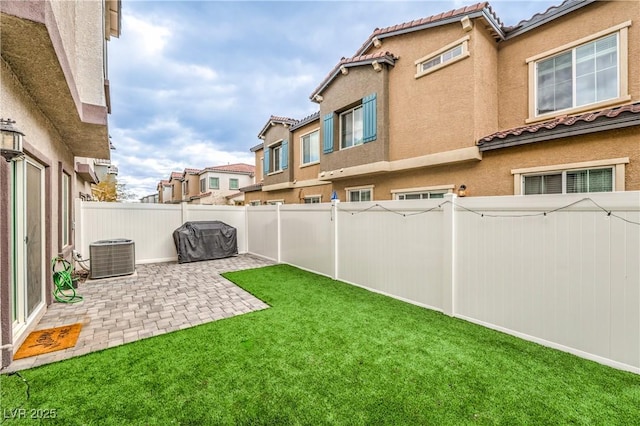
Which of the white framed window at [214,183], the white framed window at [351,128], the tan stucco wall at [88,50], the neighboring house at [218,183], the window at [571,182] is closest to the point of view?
the window at [571,182]

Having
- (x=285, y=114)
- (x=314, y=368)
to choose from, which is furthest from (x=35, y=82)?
(x=285, y=114)

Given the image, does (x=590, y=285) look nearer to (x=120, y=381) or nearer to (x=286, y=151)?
(x=120, y=381)

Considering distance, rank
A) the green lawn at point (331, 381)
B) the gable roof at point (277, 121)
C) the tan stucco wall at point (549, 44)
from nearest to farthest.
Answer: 1. the green lawn at point (331, 381)
2. the tan stucco wall at point (549, 44)
3. the gable roof at point (277, 121)

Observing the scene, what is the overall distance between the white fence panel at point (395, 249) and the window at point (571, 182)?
116 inches

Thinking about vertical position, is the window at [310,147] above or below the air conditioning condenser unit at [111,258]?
above

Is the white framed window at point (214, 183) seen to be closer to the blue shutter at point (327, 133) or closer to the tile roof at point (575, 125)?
the blue shutter at point (327, 133)

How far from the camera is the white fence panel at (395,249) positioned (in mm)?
5175

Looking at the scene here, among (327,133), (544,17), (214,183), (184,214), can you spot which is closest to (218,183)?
(214,183)

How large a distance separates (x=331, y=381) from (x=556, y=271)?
3352 millimetres

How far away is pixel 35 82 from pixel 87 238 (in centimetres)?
730

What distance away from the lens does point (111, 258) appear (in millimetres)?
7984

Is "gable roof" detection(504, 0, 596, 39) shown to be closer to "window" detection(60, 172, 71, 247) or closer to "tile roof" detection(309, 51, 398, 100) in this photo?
"tile roof" detection(309, 51, 398, 100)

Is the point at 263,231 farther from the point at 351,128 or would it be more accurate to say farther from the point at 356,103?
the point at 356,103

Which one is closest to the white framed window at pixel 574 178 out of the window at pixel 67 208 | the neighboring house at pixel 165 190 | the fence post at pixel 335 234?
the fence post at pixel 335 234
